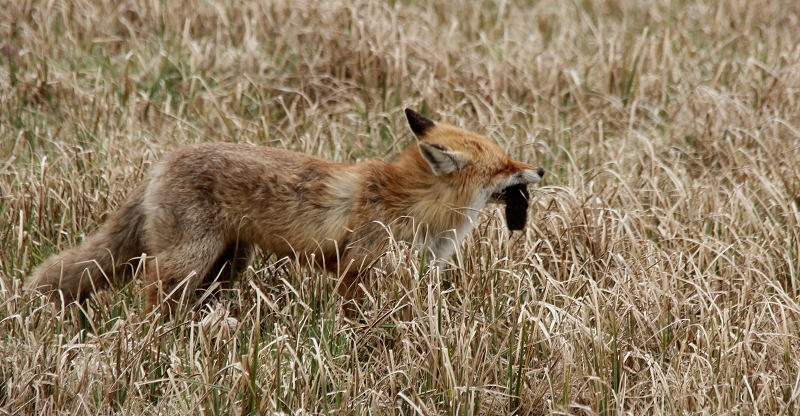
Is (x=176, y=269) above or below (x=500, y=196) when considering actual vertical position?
below

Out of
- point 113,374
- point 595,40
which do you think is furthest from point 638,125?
point 113,374

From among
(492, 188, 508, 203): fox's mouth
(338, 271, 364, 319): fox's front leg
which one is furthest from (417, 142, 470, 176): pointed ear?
(338, 271, 364, 319): fox's front leg

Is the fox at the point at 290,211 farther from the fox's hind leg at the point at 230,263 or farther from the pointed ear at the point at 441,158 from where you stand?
the fox's hind leg at the point at 230,263

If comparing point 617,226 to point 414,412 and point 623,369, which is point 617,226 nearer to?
point 623,369

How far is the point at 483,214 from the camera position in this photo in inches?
215

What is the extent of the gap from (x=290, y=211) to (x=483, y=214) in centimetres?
137

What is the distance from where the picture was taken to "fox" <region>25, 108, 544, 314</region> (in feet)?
15.0

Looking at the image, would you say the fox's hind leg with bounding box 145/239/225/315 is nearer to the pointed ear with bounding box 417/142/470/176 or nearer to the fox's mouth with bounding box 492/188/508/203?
the pointed ear with bounding box 417/142/470/176

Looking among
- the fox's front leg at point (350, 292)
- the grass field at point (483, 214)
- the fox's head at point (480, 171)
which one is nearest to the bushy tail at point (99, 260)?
the grass field at point (483, 214)

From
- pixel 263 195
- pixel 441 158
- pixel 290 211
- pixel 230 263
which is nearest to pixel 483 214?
pixel 441 158

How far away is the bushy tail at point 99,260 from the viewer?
4.72m

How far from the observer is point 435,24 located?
849 cm

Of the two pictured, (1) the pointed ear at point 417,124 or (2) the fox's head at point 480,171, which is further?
(1) the pointed ear at point 417,124

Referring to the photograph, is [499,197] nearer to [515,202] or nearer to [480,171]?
[515,202]
